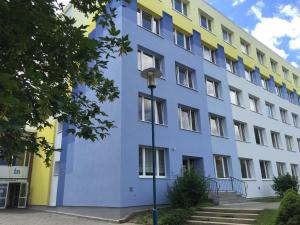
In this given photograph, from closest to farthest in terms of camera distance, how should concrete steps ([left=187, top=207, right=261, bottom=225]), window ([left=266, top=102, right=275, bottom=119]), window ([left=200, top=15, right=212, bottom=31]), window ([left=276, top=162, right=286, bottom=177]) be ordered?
concrete steps ([left=187, top=207, right=261, bottom=225]), window ([left=200, top=15, right=212, bottom=31]), window ([left=276, top=162, right=286, bottom=177]), window ([left=266, top=102, right=275, bottom=119])

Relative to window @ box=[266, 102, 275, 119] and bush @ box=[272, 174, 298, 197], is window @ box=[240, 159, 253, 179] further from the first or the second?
window @ box=[266, 102, 275, 119]

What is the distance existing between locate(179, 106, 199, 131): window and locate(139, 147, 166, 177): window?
2773 millimetres

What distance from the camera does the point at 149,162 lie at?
1497 centimetres

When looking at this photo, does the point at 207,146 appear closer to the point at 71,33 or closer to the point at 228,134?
the point at 228,134

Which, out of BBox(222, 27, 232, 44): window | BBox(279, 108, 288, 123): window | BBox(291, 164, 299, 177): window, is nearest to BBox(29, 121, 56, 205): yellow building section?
BBox(222, 27, 232, 44): window

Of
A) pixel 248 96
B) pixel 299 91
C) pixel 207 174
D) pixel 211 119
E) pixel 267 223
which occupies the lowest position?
pixel 267 223

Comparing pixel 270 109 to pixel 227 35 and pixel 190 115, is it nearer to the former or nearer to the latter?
pixel 227 35

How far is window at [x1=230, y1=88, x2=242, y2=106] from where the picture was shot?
23.5m

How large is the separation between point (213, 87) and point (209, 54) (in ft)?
9.24

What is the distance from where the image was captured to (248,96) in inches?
990

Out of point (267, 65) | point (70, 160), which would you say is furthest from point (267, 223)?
point (267, 65)

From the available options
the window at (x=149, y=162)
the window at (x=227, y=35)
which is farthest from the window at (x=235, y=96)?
the window at (x=149, y=162)

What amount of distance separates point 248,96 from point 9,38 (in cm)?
2327

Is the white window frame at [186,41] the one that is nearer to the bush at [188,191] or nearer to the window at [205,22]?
the window at [205,22]
